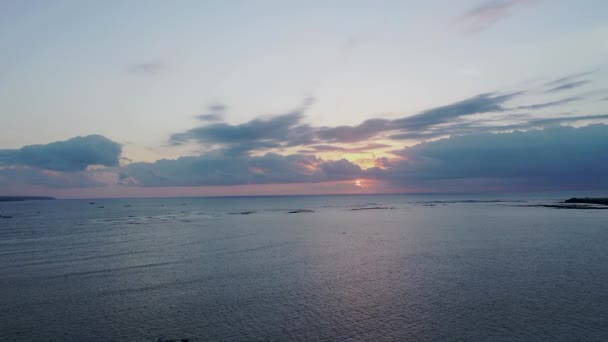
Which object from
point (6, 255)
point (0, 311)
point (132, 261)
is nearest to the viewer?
point (0, 311)

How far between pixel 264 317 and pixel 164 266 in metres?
20.9

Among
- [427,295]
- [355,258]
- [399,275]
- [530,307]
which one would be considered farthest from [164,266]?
[530,307]

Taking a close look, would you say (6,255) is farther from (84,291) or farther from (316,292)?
(316,292)

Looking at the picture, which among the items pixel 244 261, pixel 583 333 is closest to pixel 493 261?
pixel 583 333

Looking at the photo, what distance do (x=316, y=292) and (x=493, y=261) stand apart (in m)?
21.5

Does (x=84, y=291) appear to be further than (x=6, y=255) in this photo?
No

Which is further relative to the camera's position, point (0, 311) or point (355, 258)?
point (355, 258)

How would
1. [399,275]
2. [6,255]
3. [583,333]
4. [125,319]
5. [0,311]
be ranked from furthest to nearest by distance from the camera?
[6,255] → [399,275] → [0,311] → [125,319] → [583,333]

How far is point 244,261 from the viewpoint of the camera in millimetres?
44656

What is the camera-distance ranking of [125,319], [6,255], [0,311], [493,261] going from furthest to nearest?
[6,255] → [493,261] → [0,311] → [125,319]

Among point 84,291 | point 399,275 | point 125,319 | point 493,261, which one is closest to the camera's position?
point 125,319

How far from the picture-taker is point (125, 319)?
2511cm

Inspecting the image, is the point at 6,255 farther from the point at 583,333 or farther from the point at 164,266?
the point at 583,333

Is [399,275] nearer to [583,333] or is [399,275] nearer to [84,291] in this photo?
[583,333]
